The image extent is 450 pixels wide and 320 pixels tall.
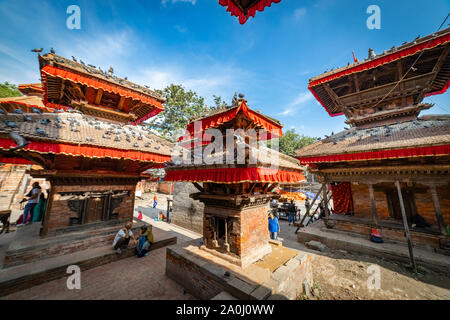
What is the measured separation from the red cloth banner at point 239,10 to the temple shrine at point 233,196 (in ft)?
7.28

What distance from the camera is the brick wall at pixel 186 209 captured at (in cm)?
1126

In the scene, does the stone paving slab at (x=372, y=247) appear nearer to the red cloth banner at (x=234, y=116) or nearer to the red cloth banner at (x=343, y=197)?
the red cloth banner at (x=343, y=197)

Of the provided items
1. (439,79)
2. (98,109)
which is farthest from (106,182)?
(439,79)

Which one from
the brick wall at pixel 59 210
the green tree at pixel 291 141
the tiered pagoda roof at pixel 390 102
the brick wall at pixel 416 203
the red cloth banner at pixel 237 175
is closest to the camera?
the red cloth banner at pixel 237 175

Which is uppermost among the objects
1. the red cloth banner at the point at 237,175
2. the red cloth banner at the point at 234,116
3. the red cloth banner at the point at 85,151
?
the red cloth banner at the point at 234,116

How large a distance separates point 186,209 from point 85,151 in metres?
7.81

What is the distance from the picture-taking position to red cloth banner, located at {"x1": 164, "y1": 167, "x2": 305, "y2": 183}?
380 cm

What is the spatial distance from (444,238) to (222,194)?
9.46 meters

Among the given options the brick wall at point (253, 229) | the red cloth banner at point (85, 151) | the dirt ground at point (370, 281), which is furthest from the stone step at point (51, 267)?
the dirt ground at point (370, 281)

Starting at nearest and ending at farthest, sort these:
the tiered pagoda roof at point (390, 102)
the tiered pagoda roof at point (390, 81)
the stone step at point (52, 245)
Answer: the stone step at point (52, 245)
the tiered pagoda roof at point (390, 102)
the tiered pagoda roof at point (390, 81)

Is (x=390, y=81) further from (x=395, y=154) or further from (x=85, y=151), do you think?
(x=85, y=151)

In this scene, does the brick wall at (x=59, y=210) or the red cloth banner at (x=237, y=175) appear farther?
the brick wall at (x=59, y=210)

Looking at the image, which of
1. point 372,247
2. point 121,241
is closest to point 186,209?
point 121,241

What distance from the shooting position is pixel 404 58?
8.25 meters
